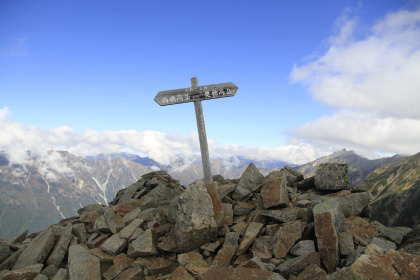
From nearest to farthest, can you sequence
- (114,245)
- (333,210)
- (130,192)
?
(333,210), (114,245), (130,192)

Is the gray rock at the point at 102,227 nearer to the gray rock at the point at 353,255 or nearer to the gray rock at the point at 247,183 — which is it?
the gray rock at the point at 247,183

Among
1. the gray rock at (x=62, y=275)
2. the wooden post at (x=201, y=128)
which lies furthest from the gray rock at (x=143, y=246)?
the wooden post at (x=201, y=128)

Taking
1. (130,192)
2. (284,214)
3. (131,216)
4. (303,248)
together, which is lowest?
(303,248)

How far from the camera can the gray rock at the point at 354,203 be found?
10312mm

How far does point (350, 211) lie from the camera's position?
10312 millimetres

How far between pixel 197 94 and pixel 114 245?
32.1 ft

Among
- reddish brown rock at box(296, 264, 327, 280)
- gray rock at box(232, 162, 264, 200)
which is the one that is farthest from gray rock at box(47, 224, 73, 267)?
reddish brown rock at box(296, 264, 327, 280)

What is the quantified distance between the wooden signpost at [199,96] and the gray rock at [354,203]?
769cm

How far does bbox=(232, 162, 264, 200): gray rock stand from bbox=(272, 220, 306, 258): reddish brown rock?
3876 millimetres

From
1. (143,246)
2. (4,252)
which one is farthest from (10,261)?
(143,246)

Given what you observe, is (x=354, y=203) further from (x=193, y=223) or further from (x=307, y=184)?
(x=193, y=223)

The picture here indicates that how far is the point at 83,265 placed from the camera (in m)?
8.94

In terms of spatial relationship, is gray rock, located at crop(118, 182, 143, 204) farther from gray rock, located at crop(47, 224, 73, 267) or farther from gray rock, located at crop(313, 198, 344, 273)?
gray rock, located at crop(313, 198, 344, 273)

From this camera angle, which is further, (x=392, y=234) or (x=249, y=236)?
(x=249, y=236)
